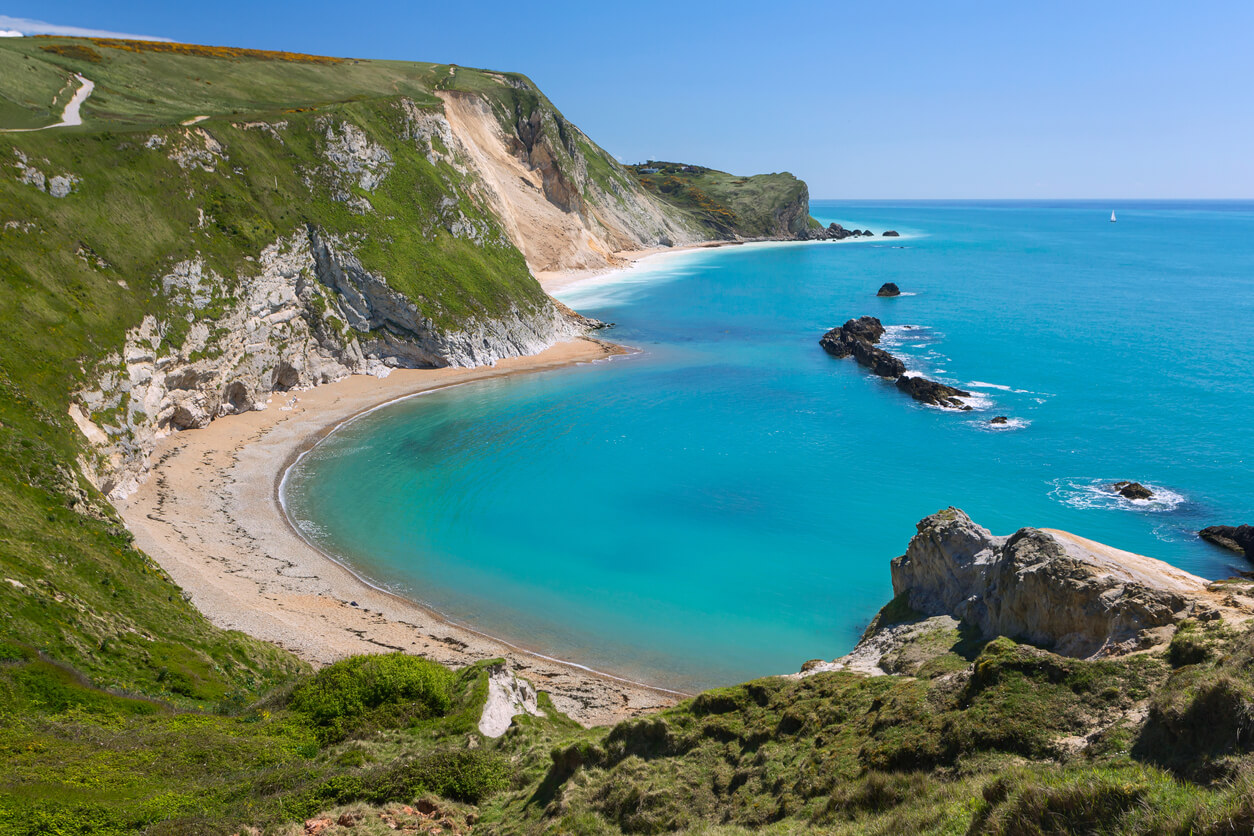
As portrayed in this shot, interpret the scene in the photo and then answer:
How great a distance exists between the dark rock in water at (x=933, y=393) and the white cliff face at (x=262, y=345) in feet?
122

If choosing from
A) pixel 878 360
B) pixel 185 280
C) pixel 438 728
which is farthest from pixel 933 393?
pixel 185 280

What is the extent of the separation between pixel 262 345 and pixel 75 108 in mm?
26034

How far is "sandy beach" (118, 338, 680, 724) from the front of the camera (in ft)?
92.2

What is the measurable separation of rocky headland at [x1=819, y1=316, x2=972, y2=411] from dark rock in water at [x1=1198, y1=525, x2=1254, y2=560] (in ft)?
77.4

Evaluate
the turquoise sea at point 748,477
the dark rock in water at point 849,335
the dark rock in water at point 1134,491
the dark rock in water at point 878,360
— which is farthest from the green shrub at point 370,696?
the dark rock in water at point 849,335

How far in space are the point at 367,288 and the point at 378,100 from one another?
30072mm

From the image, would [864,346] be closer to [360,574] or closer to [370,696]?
[360,574]

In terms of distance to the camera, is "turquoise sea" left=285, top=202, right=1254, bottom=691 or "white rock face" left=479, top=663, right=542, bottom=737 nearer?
"white rock face" left=479, top=663, right=542, bottom=737

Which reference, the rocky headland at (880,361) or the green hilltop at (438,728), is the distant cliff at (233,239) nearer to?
the green hilltop at (438,728)

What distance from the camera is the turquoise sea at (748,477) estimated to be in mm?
33469

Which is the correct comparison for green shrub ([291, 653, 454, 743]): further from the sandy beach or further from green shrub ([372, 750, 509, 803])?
the sandy beach

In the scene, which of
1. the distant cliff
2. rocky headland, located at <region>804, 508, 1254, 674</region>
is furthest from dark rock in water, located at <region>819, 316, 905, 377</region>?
rocky headland, located at <region>804, 508, 1254, 674</region>

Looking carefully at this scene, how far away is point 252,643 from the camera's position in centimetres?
2600

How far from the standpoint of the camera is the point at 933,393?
6297cm
